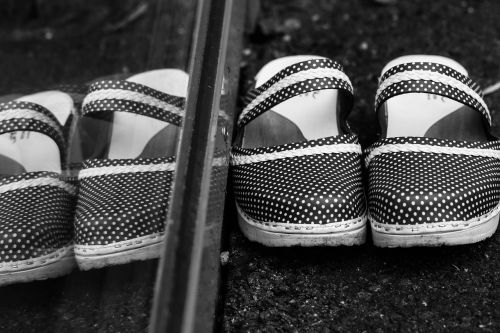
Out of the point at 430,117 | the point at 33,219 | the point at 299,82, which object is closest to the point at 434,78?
the point at 430,117

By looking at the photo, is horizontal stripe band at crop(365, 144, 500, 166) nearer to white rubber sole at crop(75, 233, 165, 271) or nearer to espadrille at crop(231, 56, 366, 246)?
espadrille at crop(231, 56, 366, 246)

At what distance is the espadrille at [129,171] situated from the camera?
0.92 m

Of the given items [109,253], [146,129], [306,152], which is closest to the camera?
[109,253]

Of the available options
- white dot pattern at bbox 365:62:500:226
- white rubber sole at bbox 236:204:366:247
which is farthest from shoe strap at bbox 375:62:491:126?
white rubber sole at bbox 236:204:366:247

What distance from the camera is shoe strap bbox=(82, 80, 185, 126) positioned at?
1.12 meters

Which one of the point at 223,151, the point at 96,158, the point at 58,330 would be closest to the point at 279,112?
the point at 223,151

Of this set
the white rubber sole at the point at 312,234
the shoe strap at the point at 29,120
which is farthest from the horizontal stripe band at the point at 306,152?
the shoe strap at the point at 29,120

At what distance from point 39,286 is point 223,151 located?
0.34 m

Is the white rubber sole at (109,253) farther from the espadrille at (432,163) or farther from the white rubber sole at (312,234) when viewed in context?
the espadrille at (432,163)

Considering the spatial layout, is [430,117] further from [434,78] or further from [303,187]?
[303,187]

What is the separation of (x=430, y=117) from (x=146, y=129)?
53 cm

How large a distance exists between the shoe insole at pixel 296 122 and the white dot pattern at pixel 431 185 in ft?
0.56

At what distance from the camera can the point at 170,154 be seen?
0.97m

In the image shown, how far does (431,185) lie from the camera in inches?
37.0
